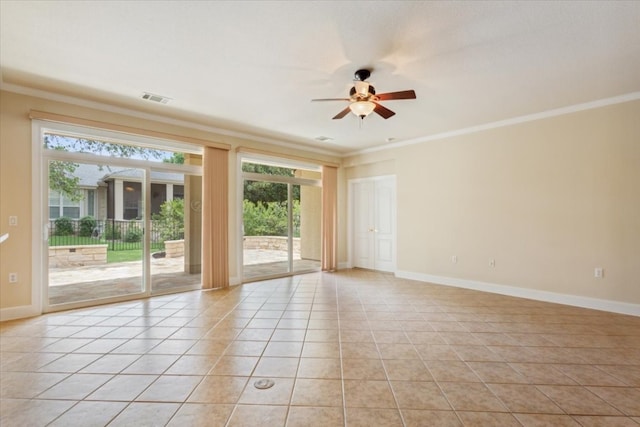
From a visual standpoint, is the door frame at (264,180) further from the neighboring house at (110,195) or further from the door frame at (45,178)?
the door frame at (45,178)

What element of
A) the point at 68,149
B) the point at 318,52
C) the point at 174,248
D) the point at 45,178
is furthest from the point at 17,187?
the point at 318,52

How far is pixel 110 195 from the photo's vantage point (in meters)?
4.46

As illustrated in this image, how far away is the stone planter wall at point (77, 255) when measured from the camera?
4.07 metres

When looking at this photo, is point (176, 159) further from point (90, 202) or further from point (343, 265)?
point (343, 265)

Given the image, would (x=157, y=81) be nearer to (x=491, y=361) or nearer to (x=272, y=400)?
(x=272, y=400)

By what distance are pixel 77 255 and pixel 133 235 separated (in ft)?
2.34

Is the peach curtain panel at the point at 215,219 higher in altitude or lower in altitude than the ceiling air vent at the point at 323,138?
lower

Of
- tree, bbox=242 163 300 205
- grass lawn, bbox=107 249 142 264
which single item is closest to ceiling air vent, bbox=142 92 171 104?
tree, bbox=242 163 300 205

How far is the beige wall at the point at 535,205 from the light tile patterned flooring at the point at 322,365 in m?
0.66

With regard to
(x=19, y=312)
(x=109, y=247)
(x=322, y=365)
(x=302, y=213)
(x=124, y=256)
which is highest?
(x=302, y=213)

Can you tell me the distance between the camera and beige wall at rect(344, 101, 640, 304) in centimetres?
404

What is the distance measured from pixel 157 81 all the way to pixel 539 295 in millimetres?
6038

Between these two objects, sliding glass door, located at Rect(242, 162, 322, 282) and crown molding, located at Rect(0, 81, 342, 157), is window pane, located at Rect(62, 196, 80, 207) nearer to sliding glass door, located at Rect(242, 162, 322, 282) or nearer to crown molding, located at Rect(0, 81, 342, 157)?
crown molding, located at Rect(0, 81, 342, 157)

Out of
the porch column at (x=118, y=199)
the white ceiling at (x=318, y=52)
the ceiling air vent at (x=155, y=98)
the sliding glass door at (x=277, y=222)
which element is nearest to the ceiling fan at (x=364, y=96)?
the white ceiling at (x=318, y=52)
